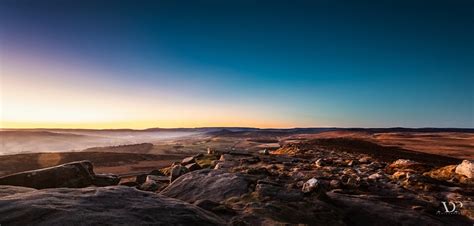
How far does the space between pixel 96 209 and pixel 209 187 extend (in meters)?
6.96

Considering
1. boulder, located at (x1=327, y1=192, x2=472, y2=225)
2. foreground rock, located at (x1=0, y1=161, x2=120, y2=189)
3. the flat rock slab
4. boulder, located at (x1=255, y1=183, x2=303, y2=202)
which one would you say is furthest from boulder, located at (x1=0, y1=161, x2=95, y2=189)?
boulder, located at (x1=327, y1=192, x2=472, y2=225)

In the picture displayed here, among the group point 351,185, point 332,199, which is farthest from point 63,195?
point 351,185

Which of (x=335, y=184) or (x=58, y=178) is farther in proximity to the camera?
(x=58, y=178)

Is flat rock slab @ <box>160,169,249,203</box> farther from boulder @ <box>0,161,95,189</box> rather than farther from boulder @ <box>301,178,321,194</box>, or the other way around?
boulder @ <box>0,161,95,189</box>

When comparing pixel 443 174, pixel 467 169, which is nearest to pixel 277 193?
pixel 443 174

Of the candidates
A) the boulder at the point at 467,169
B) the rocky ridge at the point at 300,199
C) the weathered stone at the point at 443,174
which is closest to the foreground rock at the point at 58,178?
the rocky ridge at the point at 300,199

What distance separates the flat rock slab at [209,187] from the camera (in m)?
13.1

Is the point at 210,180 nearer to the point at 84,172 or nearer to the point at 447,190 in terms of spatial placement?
the point at 84,172

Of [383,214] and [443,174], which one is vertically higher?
[443,174]

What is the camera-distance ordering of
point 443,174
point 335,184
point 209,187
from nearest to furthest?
point 209,187
point 335,184
point 443,174

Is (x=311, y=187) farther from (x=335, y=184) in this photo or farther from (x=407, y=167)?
(x=407, y=167)

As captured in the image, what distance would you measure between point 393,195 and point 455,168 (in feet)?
25.7

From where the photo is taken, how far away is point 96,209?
24.6ft

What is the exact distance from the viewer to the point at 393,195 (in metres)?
13.8
